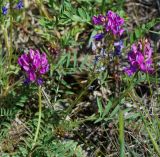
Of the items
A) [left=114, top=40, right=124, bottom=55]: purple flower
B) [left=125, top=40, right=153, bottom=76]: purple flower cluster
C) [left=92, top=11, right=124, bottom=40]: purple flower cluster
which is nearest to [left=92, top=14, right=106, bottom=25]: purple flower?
[left=92, top=11, right=124, bottom=40]: purple flower cluster

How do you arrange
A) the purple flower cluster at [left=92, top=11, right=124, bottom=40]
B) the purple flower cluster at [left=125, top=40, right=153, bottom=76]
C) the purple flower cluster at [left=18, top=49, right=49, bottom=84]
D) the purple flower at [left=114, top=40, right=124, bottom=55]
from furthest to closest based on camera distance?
the purple flower at [left=114, top=40, right=124, bottom=55] → the purple flower cluster at [left=92, top=11, right=124, bottom=40] → the purple flower cluster at [left=18, top=49, right=49, bottom=84] → the purple flower cluster at [left=125, top=40, right=153, bottom=76]

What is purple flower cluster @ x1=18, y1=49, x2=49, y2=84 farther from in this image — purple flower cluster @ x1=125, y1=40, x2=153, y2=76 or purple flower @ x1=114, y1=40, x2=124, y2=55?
purple flower @ x1=114, y1=40, x2=124, y2=55

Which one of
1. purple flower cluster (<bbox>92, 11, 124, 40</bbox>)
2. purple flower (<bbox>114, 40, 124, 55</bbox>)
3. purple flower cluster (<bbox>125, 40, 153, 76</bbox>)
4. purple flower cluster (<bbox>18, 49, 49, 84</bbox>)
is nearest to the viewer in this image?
purple flower cluster (<bbox>125, 40, 153, 76</bbox>)

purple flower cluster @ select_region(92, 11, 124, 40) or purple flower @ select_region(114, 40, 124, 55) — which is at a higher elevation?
purple flower cluster @ select_region(92, 11, 124, 40)

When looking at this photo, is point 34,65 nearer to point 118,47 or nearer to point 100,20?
point 100,20

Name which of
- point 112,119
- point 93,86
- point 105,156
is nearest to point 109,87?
point 93,86


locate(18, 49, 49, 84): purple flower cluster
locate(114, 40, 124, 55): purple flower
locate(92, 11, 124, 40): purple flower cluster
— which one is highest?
locate(92, 11, 124, 40): purple flower cluster

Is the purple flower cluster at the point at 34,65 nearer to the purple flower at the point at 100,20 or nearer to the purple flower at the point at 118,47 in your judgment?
the purple flower at the point at 100,20

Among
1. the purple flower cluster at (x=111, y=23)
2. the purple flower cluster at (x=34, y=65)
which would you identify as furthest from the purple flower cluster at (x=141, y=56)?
the purple flower cluster at (x=34, y=65)

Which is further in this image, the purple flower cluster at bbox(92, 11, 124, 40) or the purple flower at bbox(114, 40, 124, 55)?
the purple flower at bbox(114, 40, 124, 55)

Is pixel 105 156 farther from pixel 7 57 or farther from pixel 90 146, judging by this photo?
pixel 7 57
